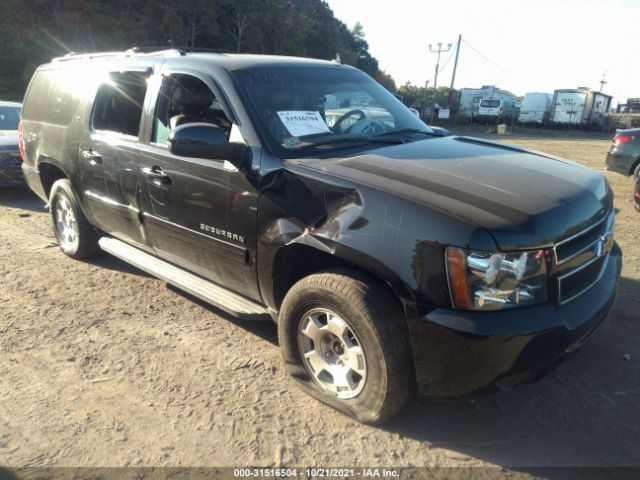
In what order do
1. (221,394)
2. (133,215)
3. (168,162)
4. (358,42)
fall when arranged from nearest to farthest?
(221,394) < (168,162) < (133,215) < (358,42)

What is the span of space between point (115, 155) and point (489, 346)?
3.16 m

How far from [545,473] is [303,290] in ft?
4.84

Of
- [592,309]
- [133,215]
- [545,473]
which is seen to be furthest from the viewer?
[133,215]

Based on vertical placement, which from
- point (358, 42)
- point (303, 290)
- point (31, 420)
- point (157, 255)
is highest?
point (358, 42)

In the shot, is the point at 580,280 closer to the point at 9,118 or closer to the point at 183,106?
the point at 183,106

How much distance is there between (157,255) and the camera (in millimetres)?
3895

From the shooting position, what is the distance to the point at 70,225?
4969 mm

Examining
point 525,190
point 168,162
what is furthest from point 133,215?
point 525,190

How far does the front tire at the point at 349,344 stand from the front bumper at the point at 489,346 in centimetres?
12

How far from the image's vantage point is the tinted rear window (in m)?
4.54

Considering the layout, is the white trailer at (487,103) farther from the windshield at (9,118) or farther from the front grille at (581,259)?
the front grille at (581,259)

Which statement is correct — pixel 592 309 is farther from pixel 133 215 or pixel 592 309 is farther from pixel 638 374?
pixel 133 215

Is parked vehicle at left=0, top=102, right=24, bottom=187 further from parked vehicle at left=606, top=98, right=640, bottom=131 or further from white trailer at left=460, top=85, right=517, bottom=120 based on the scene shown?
white trailer at left=460, top=85, right=517, bottom=120

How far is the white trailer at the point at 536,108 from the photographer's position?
3703 cm
